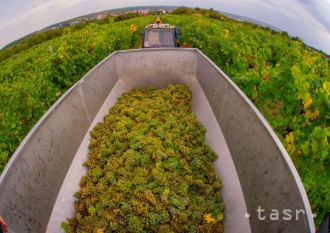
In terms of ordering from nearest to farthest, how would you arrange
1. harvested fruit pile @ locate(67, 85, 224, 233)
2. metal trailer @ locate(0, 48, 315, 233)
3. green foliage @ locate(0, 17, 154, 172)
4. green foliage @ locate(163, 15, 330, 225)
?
1. metal trailer @ locate(0, 48, 315, 233)
2. green foliage @ locate(163, 15, 330, 225)
3. harvested fruit pile @ locate(67, 85, 224, 233)
4. green foliage @ locate(0, 17, 154, 172)

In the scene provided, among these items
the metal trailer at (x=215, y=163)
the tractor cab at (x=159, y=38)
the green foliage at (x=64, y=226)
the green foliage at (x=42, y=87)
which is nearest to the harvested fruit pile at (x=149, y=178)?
the green foliage at (x=64, y=226)

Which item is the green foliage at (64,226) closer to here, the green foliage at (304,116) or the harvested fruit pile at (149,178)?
the harvested fruit pile at (149,178)

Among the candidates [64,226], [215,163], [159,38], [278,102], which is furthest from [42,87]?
[159,38]

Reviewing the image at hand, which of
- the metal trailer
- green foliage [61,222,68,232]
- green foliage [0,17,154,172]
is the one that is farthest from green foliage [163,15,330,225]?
green foliage [0,17,154,172]

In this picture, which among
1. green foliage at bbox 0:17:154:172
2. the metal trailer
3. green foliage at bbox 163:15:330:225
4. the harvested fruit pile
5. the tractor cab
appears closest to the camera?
the metal trailer

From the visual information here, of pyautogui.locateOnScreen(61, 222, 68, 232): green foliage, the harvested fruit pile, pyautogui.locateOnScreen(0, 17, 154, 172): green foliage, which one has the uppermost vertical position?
pyautogui.locateOnScreen(0, 17, 154, 172): green foliage

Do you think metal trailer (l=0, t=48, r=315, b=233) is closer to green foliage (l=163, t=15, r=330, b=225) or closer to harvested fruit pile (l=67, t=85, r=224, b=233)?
harvested fruit pile (l=67, t=85, r=224, b=233)
